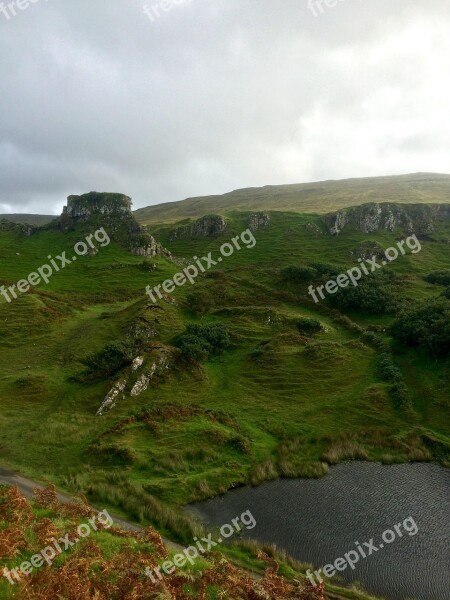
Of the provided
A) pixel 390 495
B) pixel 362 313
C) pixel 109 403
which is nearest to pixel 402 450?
pixel 390 495

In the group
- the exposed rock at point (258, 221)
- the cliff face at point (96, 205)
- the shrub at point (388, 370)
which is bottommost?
the shrub at point (388, 370)

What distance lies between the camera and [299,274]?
83.7m

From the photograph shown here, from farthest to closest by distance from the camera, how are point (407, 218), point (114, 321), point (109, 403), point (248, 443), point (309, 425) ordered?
point (407, 218) < point (114, 321) < point (109, 403) < point (309, 425) < point (248, 443)

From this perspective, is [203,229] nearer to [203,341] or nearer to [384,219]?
[384,219]

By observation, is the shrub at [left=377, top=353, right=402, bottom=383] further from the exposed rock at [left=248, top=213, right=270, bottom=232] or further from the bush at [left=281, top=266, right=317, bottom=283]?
the exposed rock at [left=248, top=213, right=270, bottom=232]

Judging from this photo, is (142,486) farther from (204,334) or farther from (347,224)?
(347,224)

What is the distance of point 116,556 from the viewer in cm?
1480

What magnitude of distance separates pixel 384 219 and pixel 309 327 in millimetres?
84284

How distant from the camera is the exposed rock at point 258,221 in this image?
5463 inches

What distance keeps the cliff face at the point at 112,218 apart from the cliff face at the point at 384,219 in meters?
53.9

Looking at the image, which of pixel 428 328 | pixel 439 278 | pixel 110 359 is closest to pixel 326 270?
pixel 439 278

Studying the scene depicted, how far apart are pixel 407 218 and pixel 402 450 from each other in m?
110

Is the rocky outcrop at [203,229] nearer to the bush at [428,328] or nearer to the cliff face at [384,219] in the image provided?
the cliff face at [384,219]

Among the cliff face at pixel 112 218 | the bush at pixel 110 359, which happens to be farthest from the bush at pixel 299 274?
the cliff face at pixel 112 218
